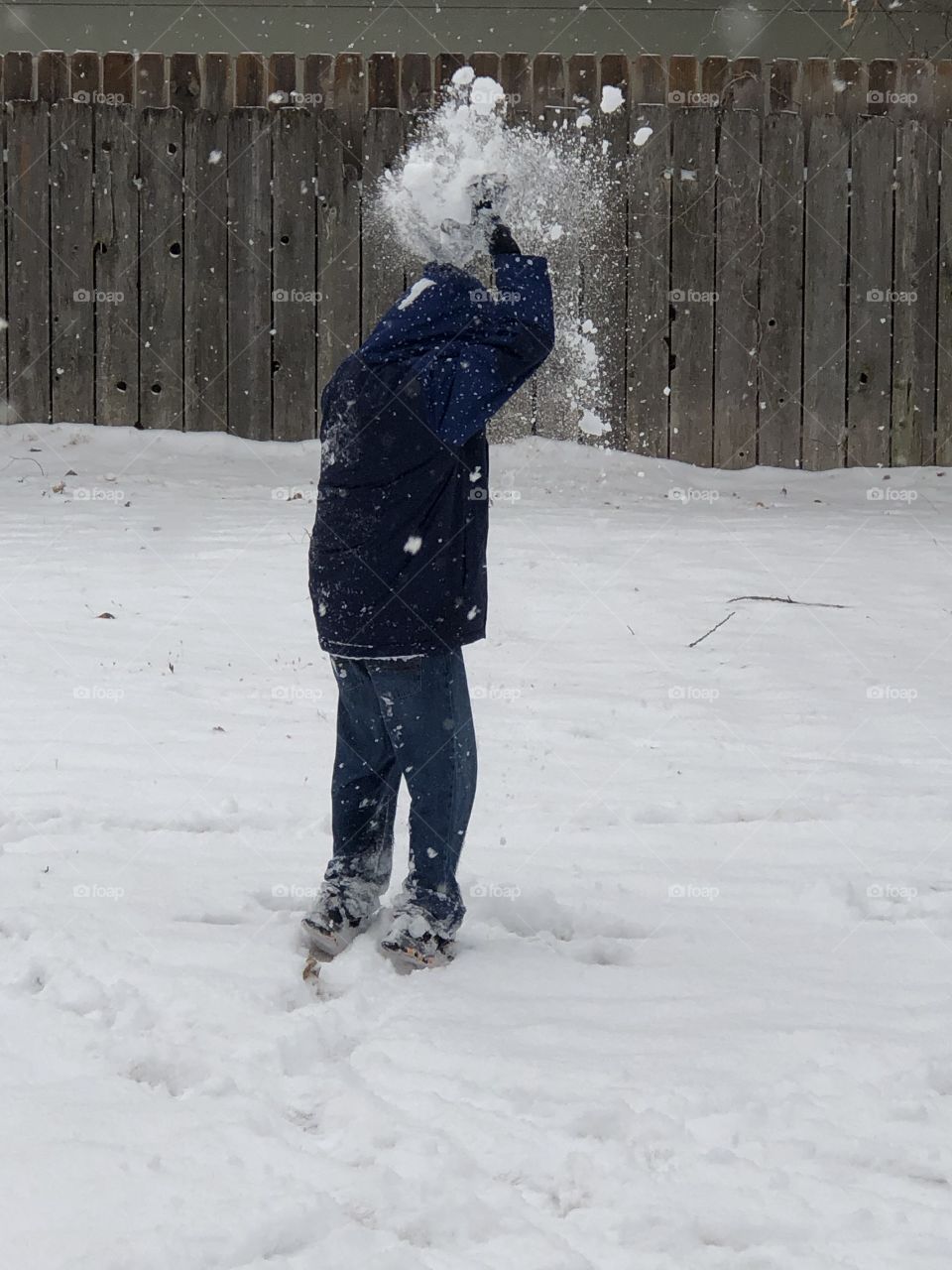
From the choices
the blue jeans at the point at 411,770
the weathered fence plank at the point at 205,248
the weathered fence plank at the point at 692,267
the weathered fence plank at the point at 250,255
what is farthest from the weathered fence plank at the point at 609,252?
the blue jeans at the point at 411,770

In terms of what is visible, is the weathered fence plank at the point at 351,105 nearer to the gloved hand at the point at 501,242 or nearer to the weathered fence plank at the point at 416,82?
the weathered fence plank at the point at 416,82

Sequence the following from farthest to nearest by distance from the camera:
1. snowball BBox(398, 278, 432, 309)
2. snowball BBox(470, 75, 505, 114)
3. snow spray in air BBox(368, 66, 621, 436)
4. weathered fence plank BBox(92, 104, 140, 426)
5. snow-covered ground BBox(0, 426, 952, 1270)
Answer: weathered fence plank BBox(92, 104, 140, 426) → snow spray in air BBox(368, 66, 621, 436) → snowball BBox(470, 75, 505, 114) → snowball BBox(398, 278, 432, 309) → snow-covered ground BBox(0, 426, 952, 1270)

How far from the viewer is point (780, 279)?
798 cm

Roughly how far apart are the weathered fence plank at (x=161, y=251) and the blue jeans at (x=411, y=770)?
18.1 feet

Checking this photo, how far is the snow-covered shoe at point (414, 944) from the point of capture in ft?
9.37

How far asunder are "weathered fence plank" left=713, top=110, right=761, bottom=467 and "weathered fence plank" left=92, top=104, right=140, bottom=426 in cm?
356

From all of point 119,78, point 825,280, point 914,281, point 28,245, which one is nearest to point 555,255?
point 825,280

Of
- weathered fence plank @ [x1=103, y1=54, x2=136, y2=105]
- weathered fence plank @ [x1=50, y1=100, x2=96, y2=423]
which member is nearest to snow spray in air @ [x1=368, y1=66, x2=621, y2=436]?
weathered fence plank @ [x1=103, y1=54, x2=136, y2=105]

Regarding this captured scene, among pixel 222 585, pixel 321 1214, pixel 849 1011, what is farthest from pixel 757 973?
pixel 222 585

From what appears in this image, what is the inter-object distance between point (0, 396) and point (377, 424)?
608cm

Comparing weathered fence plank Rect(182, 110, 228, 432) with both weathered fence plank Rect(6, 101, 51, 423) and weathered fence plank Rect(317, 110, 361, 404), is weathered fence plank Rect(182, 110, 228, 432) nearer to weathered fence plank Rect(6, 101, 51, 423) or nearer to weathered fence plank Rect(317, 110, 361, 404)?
weathered fence plank Rect(317, 110, 361, 404)

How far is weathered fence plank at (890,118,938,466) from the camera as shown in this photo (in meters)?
7.98

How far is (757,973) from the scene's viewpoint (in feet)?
9.41

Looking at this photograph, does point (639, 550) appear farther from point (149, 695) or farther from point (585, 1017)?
point (585, 1017)
